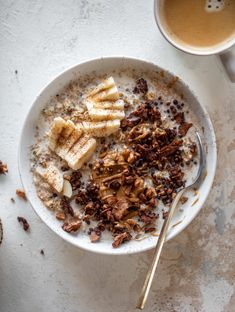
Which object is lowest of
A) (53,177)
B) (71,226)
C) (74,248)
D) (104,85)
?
(74,248)

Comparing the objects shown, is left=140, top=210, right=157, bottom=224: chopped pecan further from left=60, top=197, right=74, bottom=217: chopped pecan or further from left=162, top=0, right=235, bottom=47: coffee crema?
left=162, top=0, right=235, bottom=47: coffee crema

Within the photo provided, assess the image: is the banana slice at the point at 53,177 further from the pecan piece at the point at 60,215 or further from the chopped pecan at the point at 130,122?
the chopped pecan at the point at 130,122

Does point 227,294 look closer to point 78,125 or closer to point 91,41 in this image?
point 78,125

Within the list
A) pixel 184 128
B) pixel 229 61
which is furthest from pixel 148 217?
pixel 229 61

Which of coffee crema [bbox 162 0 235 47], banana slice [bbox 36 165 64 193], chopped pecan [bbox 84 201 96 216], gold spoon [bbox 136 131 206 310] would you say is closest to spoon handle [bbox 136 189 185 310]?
gold spoon [bbox 136 131 206 310]

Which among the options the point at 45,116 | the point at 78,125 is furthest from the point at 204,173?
the point at 45,116

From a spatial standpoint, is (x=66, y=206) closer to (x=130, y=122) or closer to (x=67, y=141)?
(x=67, y=141)
